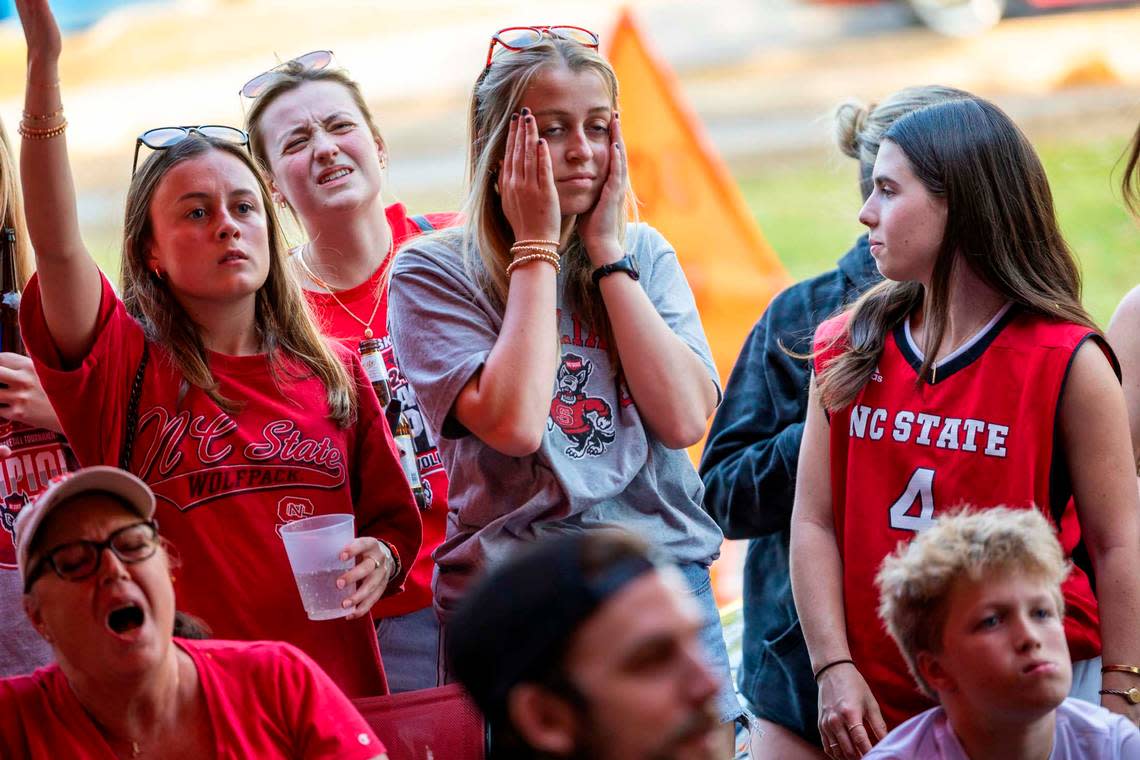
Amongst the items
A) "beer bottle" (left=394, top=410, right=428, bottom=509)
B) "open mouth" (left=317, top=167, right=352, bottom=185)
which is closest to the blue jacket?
"beer bottle" (left=394, top=410, right=428, bottom=509)

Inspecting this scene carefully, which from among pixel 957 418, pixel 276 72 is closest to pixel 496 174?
pixel 276 72

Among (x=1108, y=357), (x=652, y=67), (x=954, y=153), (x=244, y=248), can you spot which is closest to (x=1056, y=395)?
(x=1108, y=357)

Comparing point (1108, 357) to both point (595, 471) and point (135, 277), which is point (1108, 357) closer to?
point (595, 471)

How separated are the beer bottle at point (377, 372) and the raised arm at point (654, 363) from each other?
1.79 feet

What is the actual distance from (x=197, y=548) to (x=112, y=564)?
40cm

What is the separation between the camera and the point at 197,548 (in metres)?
2.48

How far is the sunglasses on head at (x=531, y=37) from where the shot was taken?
8.57 ft

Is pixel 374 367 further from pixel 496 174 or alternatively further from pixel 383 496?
pixel 496 174

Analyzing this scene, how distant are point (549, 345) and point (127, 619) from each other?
82cm

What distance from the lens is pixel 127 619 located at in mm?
2082

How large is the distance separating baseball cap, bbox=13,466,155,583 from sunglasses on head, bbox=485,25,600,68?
104cm

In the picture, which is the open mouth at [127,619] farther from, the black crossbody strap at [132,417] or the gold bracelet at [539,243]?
the gold bracelet at [539,243]

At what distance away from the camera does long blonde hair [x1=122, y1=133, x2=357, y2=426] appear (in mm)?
2617

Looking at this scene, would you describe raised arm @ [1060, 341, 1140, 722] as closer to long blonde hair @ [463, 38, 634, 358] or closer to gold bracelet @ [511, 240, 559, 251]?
long blonde hair @ [463, 38, 634, 358]
